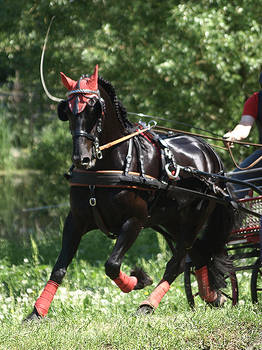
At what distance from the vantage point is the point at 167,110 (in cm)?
1023

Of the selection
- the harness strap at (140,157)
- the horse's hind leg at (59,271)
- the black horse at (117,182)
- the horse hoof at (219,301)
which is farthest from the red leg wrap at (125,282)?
the horse hoof at (219,301)

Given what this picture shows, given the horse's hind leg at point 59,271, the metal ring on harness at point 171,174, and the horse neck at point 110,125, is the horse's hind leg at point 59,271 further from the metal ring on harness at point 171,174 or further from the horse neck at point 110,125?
the metal ring on harness at point 171,174

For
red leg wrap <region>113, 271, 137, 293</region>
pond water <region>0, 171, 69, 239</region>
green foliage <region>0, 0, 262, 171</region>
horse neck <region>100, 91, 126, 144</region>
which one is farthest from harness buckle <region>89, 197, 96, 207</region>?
pond water <region>0, 171, 69, 239</region>

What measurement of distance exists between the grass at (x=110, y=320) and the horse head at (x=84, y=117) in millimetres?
1153

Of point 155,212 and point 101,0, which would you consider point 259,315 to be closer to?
point 155,212

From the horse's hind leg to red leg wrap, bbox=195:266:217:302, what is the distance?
165 centimetres

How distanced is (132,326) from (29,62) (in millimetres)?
6120

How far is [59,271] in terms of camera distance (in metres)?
4.94

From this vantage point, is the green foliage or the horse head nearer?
the horse head

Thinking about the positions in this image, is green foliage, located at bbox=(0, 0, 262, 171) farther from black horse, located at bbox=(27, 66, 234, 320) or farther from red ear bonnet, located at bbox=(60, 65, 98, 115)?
red ear bonnet, located at bbox=(60, 65, 98, 115)

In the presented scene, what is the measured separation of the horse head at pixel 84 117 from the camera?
464cm

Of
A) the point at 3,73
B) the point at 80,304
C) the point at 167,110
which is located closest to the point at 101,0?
the point at 167,110

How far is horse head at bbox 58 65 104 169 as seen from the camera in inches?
183

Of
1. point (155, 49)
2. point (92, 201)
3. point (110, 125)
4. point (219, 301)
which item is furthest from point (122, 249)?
point (155, 49)
